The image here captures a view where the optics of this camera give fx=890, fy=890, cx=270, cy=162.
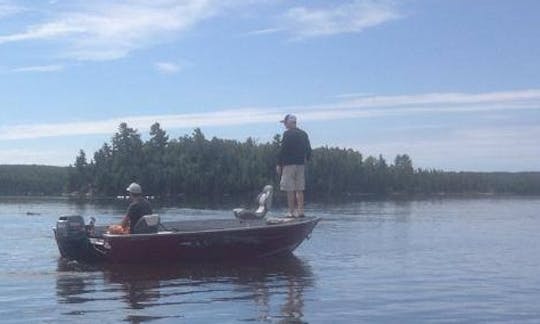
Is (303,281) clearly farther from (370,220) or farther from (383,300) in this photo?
(370,220)

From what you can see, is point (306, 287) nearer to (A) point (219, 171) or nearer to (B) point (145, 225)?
(B) point (145, 225)

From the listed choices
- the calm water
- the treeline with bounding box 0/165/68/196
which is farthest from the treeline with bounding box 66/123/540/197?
the calm water

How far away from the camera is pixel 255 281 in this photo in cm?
1391

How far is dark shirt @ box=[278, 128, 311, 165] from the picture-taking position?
17266 millimetres

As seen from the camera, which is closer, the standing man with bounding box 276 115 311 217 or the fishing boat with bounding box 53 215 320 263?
the fishing boat with bounding box 53 215 320 263

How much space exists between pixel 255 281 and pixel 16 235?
1264 cm

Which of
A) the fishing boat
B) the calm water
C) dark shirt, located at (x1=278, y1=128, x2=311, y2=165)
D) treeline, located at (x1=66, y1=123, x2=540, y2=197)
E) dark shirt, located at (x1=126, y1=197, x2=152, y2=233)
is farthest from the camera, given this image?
treeline, located at (x1=66, y1=123, x2=540, y2=197)

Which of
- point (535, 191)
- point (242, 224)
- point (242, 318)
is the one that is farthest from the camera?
point (535, 191)

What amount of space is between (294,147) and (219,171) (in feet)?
201

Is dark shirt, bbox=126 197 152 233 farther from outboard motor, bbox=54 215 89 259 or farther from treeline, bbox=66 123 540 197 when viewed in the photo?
treeline, bbox=66 123 540 197

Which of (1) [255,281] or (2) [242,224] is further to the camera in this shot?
(2) [242,224]

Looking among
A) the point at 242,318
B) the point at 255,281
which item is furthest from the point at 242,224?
the point at 242,318

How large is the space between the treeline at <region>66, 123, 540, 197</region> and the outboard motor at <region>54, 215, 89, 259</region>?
191 ft

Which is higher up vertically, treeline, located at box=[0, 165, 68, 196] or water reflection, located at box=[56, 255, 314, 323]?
treeline, located at box=[0, 165, 68, 196]
